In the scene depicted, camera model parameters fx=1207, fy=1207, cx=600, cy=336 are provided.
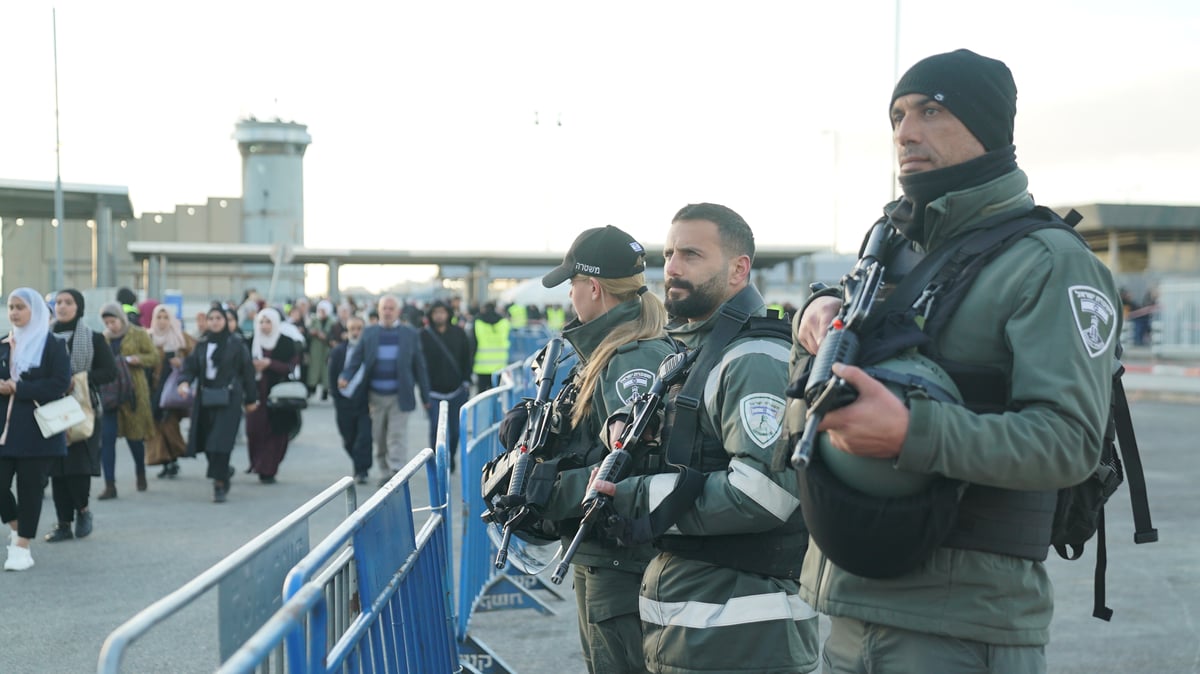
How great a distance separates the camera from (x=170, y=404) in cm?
1172

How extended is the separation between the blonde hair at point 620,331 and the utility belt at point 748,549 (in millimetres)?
637

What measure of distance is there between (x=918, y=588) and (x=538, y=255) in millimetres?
42320

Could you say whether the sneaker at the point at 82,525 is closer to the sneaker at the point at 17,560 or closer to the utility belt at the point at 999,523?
the sneaker at the point at 17,560

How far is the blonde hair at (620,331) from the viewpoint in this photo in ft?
12.6

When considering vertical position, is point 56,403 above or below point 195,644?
above

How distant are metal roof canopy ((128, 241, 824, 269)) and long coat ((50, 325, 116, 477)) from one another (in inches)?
1237

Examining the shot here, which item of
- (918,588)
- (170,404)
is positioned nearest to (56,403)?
(170,404)

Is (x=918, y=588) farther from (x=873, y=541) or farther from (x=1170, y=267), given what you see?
(x=1170, y=267)

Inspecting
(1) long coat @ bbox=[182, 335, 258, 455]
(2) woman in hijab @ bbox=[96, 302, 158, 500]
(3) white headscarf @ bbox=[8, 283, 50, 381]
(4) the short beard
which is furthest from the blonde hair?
(2) woman in hijab @ bbox=[96, 302, 158, 500]

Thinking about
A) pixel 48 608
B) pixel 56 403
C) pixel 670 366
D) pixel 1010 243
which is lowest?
pixel 48 608

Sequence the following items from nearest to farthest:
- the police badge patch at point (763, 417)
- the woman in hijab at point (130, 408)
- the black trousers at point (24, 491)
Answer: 1. the police badge patch at point (763, 417)
2. the black trousers at point (24, 491)
3. the woman in hijab at point (130, 408)

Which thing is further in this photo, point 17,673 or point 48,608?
point 48,608

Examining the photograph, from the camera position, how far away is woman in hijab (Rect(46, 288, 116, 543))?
8.89 m

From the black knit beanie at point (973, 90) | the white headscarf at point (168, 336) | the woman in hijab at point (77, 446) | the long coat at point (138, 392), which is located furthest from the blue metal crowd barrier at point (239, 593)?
the white headscarf at point (168, 336)
